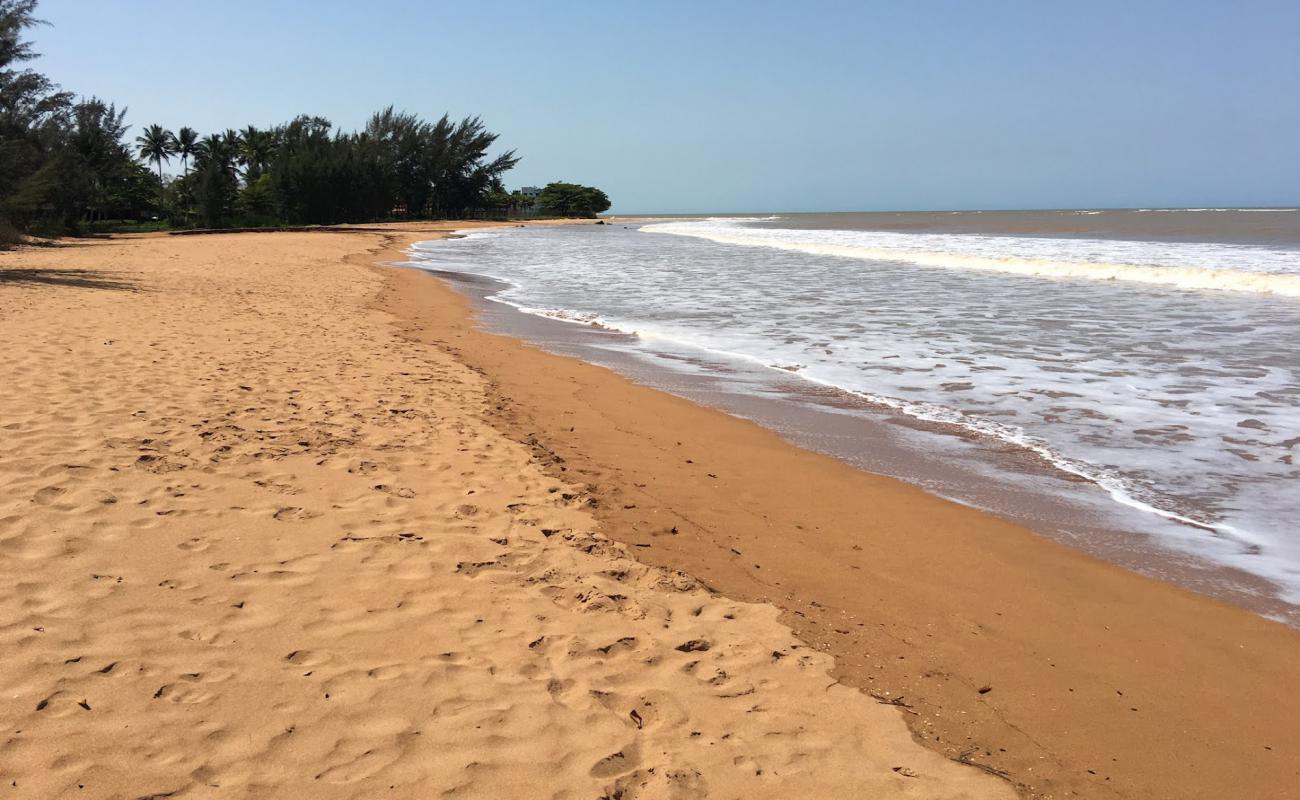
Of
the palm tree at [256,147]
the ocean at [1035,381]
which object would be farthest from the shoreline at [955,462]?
the palm tree at [256,147]

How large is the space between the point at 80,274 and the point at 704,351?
44.2 feet

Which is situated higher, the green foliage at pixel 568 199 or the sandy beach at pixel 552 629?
the green foliage at pixel 568 199

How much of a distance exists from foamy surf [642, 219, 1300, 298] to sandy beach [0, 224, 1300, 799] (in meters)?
A: 19.0

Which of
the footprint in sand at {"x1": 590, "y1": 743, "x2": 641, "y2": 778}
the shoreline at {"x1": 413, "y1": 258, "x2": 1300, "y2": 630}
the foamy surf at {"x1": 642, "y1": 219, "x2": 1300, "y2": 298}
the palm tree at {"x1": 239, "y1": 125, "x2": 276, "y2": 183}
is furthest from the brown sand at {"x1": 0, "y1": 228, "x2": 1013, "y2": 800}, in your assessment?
the palm tree at {"x1": 239, "y1": 125, "x2": 276, "y2": 183}

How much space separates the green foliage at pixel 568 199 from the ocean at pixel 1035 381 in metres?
91.0

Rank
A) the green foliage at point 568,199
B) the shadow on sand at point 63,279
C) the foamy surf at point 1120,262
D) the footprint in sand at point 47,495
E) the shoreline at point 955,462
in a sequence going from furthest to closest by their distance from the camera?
the green foliage at point 568,199 → the foamy surf at point 1120,262 → the shadow on sand at point 63,279 → the shoreline at point 955,462 → the footprint in sand at point 47,495

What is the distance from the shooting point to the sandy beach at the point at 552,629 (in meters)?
2.47

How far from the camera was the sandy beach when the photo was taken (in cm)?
247

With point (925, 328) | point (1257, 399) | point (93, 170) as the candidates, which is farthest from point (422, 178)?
point (1257, 399)

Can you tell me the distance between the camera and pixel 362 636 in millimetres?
3100

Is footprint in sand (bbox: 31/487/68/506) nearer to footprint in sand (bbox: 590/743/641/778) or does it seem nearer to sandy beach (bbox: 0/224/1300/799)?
sandy beach (bbox: 0/224/1300/799)

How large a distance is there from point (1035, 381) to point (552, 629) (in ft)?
22.8

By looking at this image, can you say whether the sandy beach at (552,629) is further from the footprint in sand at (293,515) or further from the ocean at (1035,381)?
the ocean at (1035,381)

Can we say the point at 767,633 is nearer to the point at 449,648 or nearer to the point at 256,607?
the point at 449,648
